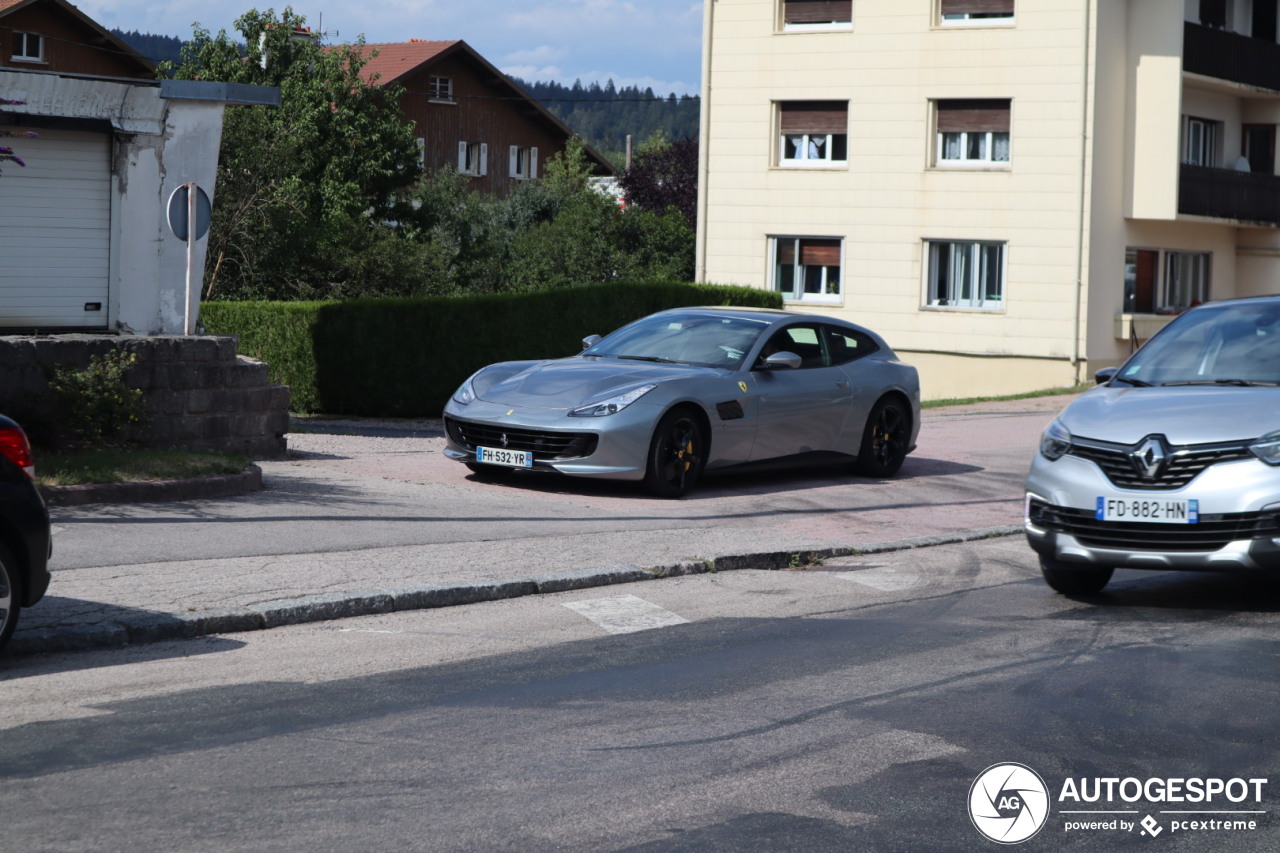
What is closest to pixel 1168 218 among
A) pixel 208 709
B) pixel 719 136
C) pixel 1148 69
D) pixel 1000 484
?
pixel 1148 69

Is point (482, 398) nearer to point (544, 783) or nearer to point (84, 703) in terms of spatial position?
point (84, 703)

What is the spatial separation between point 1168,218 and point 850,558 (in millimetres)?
26446

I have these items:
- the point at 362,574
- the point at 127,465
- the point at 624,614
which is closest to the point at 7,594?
the point at 362,574

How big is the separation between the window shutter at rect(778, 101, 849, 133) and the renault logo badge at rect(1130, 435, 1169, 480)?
1140 inches

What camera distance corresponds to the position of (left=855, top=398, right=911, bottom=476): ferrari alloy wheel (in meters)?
14.4

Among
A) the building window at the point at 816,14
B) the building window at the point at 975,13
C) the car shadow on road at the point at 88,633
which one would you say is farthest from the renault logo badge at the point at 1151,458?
the building window at the point at 816,14

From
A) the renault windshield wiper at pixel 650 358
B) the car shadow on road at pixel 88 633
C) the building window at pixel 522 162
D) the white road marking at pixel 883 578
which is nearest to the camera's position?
the car shadow on road at pixel 88 633

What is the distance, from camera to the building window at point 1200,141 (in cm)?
3650

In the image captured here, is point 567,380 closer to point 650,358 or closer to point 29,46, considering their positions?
point 650,358

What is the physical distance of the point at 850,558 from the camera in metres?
10.5

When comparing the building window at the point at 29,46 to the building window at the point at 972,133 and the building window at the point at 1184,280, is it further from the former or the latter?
the building window at the point at 1184,280

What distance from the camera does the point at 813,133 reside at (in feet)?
120

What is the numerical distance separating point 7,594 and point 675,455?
6.75 m

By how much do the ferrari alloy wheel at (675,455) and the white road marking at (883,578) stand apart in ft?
9.07
